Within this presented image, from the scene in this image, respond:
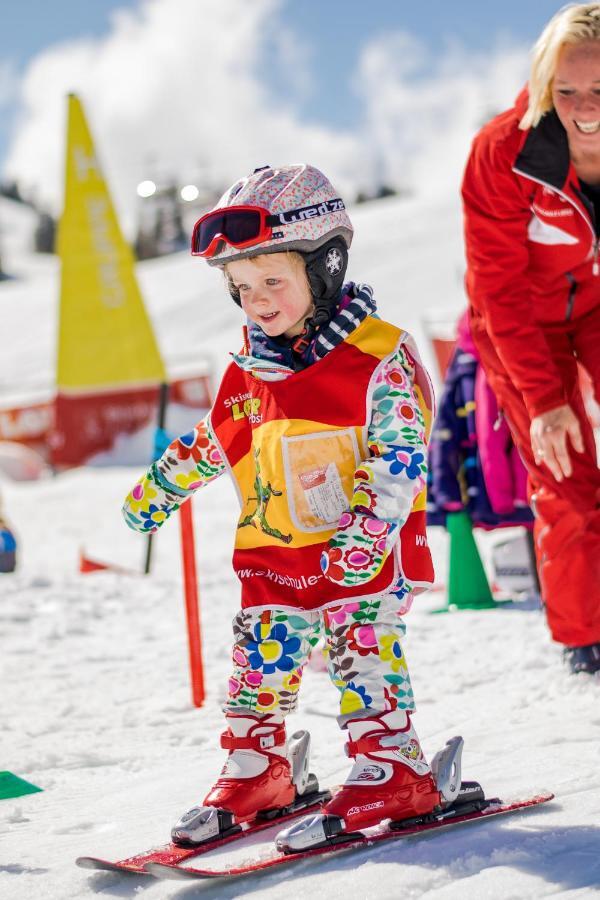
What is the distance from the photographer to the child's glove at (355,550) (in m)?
2.27

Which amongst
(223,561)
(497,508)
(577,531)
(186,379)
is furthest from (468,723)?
(186,379)

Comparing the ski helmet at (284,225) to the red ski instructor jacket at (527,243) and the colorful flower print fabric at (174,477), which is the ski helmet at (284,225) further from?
the red ski instructor jacket at (527,243)

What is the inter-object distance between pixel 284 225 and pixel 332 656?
3.02 feet

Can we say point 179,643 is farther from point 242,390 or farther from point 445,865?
point 445,865

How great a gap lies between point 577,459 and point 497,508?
1.33 metres

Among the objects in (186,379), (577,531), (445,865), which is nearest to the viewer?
(445,865)

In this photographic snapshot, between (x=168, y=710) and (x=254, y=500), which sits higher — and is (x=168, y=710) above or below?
below

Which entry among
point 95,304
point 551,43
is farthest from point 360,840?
point 95,304

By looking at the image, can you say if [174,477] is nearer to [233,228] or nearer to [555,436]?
[233,228]

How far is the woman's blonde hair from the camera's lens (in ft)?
10.0

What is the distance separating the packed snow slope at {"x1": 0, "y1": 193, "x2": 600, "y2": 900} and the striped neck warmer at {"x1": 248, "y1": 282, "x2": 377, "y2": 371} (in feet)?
3.33

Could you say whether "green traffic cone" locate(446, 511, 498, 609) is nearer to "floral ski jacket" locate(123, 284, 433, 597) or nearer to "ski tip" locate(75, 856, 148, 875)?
"floral ski jacket" locate(123, 284, 433, 597)

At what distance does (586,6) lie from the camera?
315 centimetres

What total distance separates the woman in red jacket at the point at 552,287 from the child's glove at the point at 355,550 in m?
1.00
